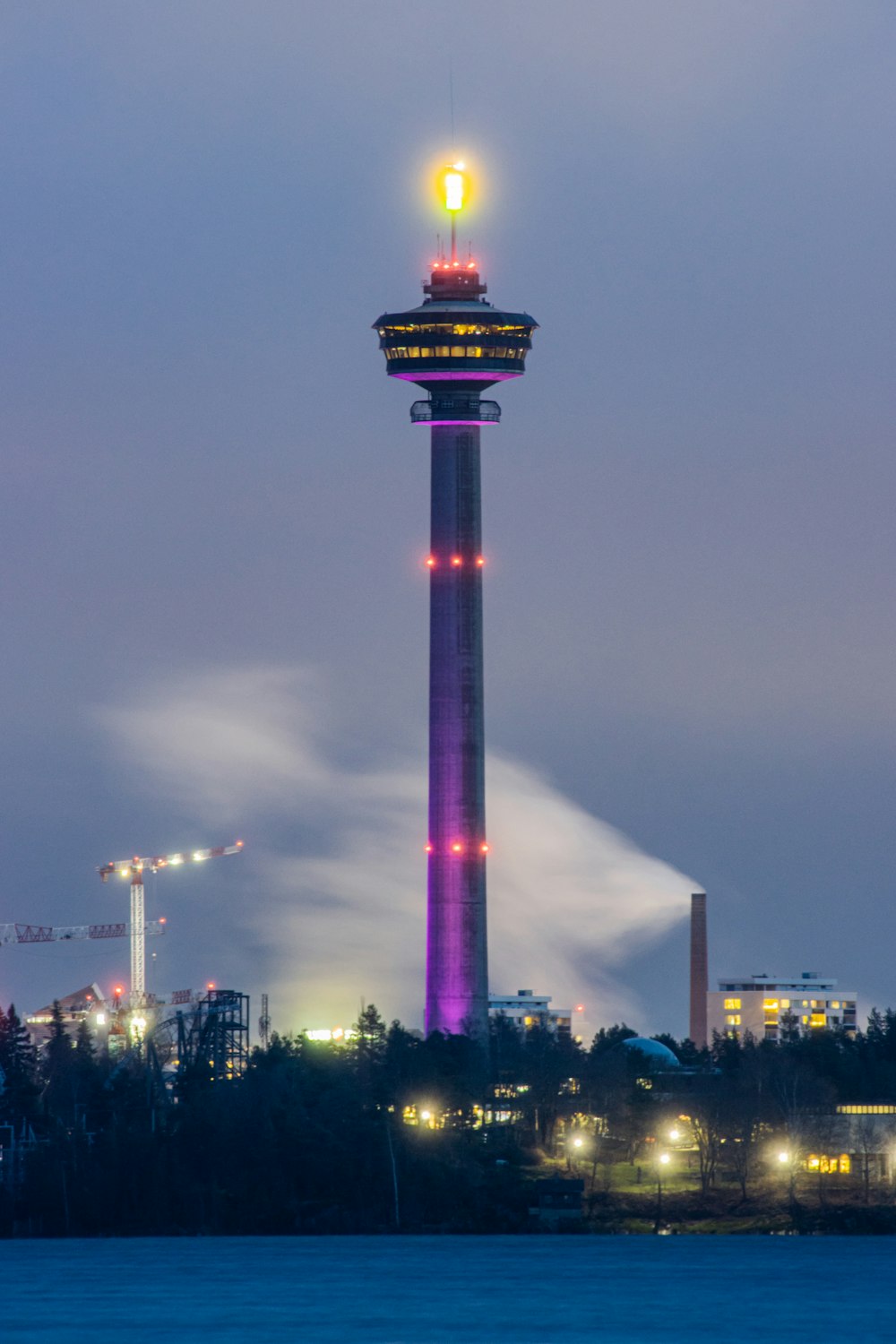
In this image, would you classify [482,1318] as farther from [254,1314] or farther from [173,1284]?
[173,1284]

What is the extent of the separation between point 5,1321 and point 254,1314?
13.0 meters

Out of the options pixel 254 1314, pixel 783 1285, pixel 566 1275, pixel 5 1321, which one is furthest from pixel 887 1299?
pixel 5 1321

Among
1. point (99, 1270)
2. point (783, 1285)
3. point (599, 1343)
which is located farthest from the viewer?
point (99, 1270)

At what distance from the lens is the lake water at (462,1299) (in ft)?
530

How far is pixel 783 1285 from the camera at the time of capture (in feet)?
592

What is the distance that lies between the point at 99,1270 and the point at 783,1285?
41432mm

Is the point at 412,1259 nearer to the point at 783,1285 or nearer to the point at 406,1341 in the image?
the point at 783,1285

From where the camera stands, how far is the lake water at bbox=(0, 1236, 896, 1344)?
530 ft

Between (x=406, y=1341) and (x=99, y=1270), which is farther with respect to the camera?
(x=99, y=1270)

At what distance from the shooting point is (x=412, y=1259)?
7795 inches

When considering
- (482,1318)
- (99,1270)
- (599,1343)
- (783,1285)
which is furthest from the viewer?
(99,1270)

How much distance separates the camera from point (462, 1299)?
17488cm

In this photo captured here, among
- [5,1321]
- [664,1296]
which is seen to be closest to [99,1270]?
[5,1321]

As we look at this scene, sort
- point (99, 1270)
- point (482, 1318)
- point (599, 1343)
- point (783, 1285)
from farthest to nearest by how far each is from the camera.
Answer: point (99, 1270)
point (783, 1285)
point (482, 1318)
point (599, 1343)
